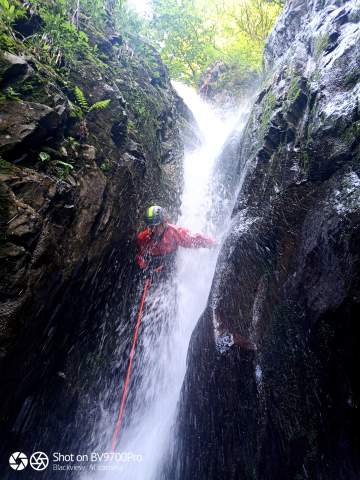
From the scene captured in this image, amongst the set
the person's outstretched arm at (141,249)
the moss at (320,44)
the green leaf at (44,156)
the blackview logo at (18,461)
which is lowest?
the blackview logo at (18,461)

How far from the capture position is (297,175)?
12.8 feet

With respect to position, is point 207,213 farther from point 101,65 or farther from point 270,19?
point 270,19

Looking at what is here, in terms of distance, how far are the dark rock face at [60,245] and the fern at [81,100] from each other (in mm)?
196

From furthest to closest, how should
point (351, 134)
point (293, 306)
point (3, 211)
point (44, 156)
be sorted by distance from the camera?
point (44, 156) → point (293, 306) → point (351, 134) → point (3, 211)

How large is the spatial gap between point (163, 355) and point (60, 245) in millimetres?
3672

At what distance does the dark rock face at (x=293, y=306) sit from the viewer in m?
2.64

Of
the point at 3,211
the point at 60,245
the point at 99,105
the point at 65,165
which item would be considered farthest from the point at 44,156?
the point at 99,105

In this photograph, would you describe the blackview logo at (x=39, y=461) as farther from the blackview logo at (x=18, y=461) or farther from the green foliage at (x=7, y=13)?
the green foliage at (x=7, y=13)

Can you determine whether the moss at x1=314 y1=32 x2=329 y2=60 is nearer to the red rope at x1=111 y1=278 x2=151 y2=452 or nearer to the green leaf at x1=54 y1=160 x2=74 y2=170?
the green leaf at x1=54 y1=160 x2=74 y2=170

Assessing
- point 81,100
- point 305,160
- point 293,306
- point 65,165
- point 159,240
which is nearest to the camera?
point 293,306

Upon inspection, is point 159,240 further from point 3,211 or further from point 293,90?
point 293,90

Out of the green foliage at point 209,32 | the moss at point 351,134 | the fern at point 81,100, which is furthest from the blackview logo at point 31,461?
the green foliage at point 209,32

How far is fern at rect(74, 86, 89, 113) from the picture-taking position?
4847 millimetres

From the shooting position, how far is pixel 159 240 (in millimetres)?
5910
